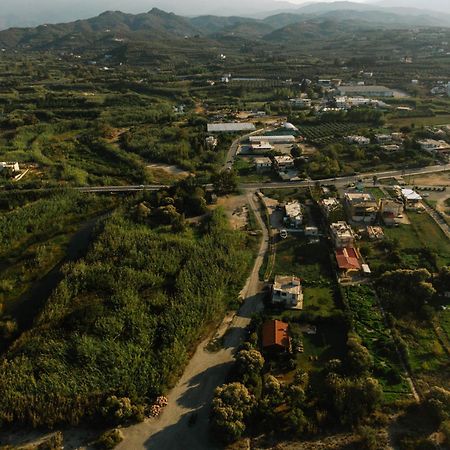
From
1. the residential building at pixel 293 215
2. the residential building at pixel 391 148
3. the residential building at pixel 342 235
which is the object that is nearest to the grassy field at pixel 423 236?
the residential building at pixel 342 235

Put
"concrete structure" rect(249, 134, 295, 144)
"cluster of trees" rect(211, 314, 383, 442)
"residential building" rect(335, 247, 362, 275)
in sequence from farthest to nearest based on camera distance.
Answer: "concrete structure" rect(249, 134, 295, 144), "residential building" rect(335, 247, 362, 275), "cluster of trees" rect(211, 314, 383, 442)

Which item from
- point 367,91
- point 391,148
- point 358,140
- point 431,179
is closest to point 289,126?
point 358,140

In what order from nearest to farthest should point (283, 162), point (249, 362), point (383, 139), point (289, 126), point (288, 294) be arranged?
1. point (249, 362)
2. point (288, 294)
3. point (283, 162)
4. point (383, 139)
5. point (289, 126)

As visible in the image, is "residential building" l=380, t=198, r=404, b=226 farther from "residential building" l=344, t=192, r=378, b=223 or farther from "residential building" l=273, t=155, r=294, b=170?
"residential building" l=273, t=155, r=294, b=170

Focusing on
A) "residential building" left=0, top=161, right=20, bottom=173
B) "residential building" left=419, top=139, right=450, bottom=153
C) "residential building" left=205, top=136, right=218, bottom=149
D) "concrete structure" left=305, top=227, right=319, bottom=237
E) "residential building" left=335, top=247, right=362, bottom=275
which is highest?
"residential building" left=0, top=161, right=20, bottom=173

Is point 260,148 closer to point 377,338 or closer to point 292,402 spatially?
point 377,338

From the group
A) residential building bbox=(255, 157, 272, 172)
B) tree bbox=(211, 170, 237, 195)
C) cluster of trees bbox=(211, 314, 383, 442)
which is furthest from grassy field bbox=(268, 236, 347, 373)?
residential building bbox=(255, 157, 272, 172)
